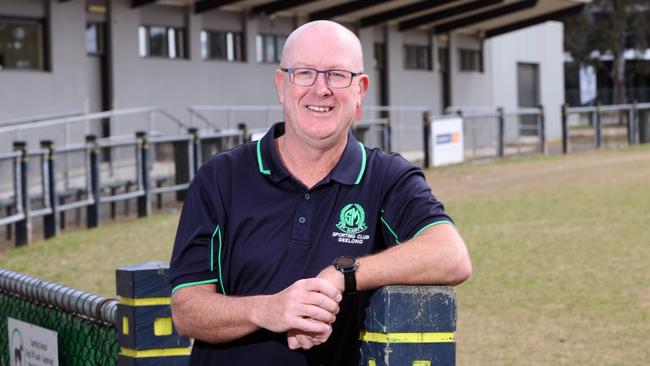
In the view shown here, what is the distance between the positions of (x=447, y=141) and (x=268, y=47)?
6.91 m

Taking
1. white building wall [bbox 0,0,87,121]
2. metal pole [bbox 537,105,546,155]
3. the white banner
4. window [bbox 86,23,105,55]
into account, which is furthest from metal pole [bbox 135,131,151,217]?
the white banner

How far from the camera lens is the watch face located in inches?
114

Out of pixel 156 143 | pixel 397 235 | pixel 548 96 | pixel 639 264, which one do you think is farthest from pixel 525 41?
pixel 397 235

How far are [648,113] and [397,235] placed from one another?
1366 inches

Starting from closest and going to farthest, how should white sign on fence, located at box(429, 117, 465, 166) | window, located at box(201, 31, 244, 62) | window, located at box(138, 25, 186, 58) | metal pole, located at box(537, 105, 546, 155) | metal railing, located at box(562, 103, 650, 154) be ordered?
white sign on fence, located at box(429, 117, 465, 166) → window, located at box(138, 25, 186, 58) → window, located at box(201, 31, 244, 62) → metal pole, located at box(537, 105, 546, 155) → metal railing, located at box(562, 103, 650, 154)

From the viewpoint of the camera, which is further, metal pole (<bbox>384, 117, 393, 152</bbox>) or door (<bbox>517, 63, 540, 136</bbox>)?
door (<bbox>517, 63, 540, 136</bbox>)

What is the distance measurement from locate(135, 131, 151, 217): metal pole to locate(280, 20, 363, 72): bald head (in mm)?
15134

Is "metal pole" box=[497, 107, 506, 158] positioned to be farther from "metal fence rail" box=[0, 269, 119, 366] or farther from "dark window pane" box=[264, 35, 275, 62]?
"metal fence rail" box=[0, 269, 119, 366]

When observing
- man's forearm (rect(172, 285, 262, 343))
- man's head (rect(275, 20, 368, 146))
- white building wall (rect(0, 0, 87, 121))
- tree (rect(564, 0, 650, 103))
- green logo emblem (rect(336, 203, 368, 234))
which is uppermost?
tree (rect(564, 0, 650, 103))

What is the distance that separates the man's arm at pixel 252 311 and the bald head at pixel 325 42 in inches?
25.9

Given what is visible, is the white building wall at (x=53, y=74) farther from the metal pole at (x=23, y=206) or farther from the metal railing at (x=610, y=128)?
the metal railing at (x=610, y=128)

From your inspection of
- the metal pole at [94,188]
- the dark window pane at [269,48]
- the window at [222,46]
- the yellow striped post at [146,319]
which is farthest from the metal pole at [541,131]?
the yellow striped post at [146,319]

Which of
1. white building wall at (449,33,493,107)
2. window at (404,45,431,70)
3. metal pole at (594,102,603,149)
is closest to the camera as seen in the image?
metal pole at (594,102,603,149)

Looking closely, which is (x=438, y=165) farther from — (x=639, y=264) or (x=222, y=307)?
(x=222, y=307)
